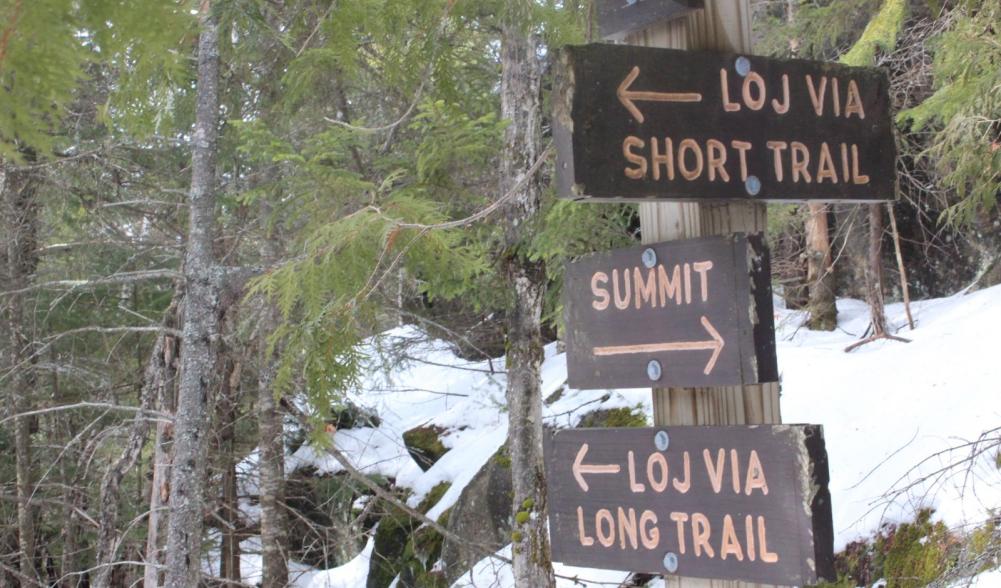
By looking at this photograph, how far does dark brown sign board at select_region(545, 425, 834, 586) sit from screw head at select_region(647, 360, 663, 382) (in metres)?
0.13

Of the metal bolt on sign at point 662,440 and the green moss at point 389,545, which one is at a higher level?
the metal bolt on sign at point 662,440

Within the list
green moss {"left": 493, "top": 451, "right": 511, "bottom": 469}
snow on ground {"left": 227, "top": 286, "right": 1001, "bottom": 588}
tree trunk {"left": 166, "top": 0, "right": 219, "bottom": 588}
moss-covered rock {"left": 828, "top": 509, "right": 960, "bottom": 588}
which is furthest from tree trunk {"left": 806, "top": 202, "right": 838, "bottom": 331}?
tree trunk {"left": 166, "top": 0, "right": 219, "bottom": 588}

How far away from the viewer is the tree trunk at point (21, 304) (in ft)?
27.9

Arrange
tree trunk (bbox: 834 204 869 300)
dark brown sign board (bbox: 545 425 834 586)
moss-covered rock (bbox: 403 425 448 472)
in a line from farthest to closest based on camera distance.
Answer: moss-covered rock (bbox: 403 425 448 472) < tree trunk (bbox: 834 204 869 300) < dark brown sign board (bbox: 545 425 834 586)

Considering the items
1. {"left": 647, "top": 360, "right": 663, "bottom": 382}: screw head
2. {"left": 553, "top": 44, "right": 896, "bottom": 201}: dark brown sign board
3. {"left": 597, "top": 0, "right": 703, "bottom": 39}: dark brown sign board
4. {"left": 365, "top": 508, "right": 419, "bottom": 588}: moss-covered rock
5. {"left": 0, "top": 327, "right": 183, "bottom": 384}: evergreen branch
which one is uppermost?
{"left": 597, "top": 0, "right": 703, "bottom": 39}: dark brown sign board

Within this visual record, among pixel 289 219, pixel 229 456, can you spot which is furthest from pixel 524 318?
pixel 229 456

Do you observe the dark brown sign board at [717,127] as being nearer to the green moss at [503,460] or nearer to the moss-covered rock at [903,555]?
the moss-covered rock at [903,555]

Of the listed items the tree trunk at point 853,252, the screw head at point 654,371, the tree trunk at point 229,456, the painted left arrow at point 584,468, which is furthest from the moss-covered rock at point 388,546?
the screw head at point 654,371

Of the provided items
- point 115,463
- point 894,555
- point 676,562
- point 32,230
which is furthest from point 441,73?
point 32,230

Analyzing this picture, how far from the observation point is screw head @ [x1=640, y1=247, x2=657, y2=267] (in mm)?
2191

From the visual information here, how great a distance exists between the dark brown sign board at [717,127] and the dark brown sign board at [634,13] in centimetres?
21

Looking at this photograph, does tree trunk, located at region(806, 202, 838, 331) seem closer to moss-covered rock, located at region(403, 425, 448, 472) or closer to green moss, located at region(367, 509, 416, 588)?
moss-covered rock, located at region(403, 425, 448, 472)

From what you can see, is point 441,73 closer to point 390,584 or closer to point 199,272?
point 199,272

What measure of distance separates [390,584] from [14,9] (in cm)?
945
